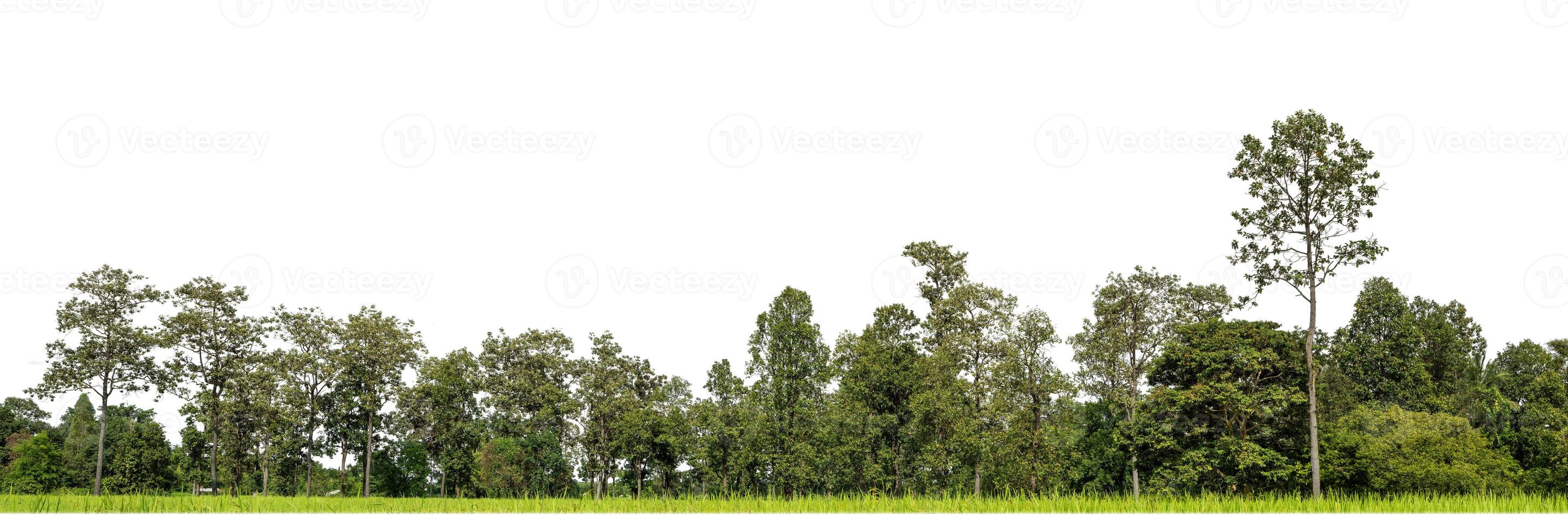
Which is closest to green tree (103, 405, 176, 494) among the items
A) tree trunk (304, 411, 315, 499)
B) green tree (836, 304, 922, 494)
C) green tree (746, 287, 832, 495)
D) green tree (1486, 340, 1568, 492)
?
tree trunk (304, 411, 315, 499)

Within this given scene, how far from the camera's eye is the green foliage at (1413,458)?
149ft

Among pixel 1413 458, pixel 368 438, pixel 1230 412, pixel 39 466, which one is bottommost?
pixel 39 466

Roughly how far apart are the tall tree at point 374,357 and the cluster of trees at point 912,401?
19 centimetres

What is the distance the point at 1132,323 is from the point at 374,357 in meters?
57.8

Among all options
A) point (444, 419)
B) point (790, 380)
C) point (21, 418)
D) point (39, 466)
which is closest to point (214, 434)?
point (444, 419)

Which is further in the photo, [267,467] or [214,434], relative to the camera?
[267,467]

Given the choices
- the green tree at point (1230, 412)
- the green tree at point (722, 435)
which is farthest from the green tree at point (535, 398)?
the green tree at point (1230, 412)

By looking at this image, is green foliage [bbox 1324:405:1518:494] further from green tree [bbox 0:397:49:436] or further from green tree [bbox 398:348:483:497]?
green tree [bbox 0:397:49:436]

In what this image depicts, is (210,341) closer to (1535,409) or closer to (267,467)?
(267,467)

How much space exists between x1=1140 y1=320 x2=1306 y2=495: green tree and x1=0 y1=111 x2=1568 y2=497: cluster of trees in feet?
0.55

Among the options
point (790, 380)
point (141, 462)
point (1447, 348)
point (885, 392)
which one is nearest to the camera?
point (790, 380)

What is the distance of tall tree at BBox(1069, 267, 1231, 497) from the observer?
5797cm

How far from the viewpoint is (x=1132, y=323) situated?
59.2 meters

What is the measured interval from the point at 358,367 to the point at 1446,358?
8638cm
